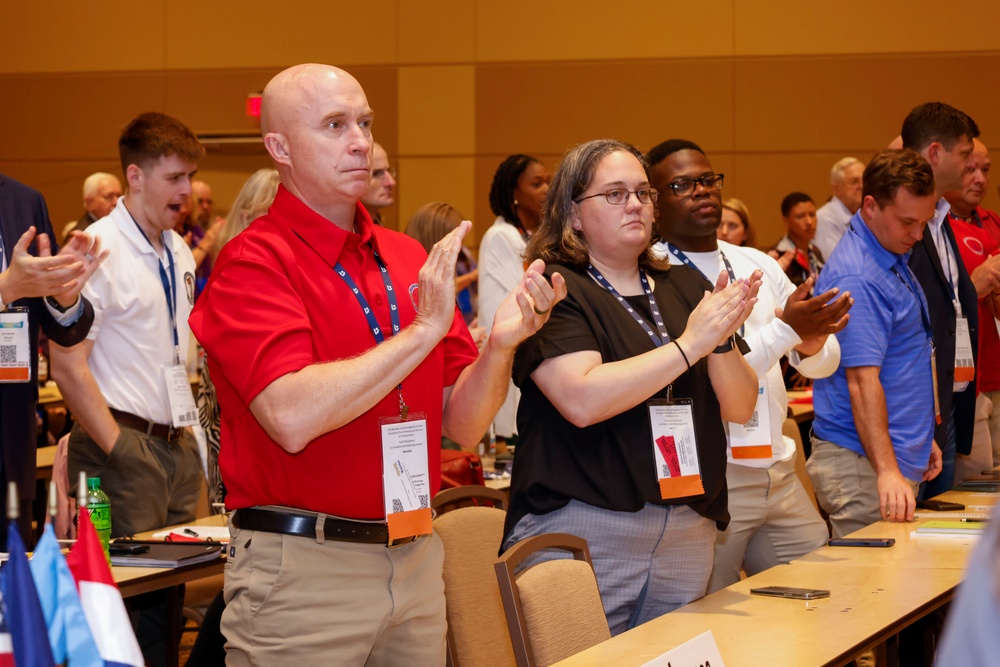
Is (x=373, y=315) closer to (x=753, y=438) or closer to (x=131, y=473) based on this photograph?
(x=753, y=438)

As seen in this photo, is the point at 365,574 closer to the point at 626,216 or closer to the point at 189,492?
the point at 626,216

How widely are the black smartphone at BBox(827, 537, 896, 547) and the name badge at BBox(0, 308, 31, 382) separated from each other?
85.0 inches

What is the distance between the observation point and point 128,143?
380cm

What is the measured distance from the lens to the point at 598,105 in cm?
916

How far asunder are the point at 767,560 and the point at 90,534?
229 cm

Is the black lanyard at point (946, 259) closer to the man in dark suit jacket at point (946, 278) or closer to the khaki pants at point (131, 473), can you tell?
the man in dark suit jacket at point (946, 278)

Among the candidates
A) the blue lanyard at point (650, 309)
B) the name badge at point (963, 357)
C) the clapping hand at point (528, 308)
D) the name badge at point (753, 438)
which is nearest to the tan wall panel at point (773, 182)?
the name badge at point (963, 357)

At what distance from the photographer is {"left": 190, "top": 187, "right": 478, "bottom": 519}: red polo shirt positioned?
196 cm

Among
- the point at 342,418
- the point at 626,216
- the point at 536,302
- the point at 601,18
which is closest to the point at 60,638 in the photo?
the point at 342,418

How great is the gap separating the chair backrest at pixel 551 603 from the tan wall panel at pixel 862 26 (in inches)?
286

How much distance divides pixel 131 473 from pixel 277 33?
22.3 ft

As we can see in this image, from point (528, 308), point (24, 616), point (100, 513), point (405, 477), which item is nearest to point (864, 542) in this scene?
point (528, 308)

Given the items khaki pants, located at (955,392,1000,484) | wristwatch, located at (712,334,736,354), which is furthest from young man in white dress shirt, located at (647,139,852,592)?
khaki pants, located at (955,392,1000,484)

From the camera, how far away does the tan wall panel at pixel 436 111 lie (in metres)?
9.35
